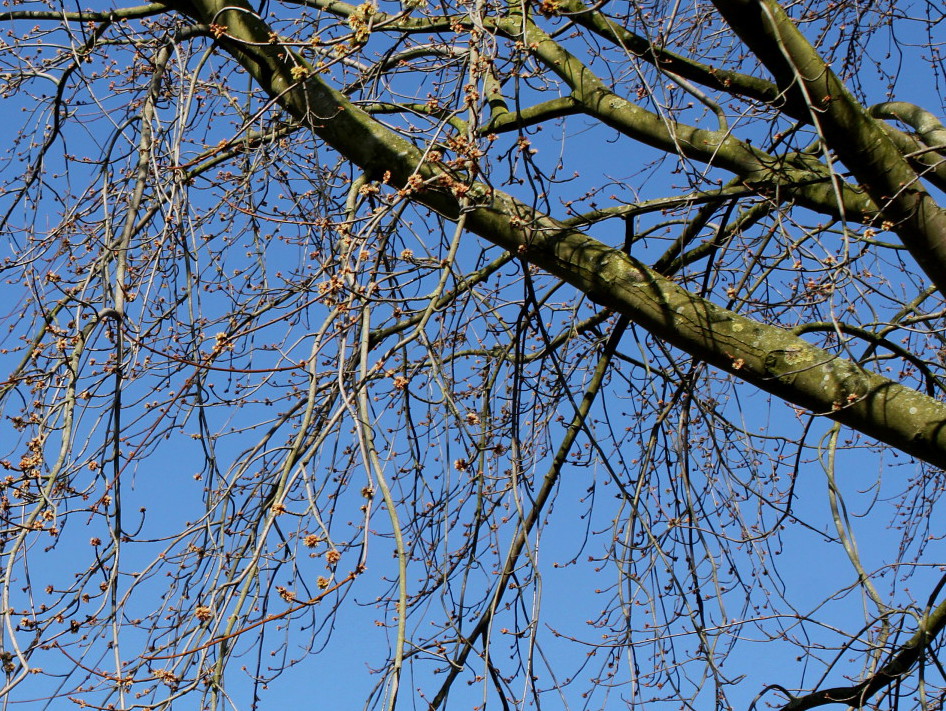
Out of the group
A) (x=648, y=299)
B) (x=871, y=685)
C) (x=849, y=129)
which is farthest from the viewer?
(x=871, y=685)

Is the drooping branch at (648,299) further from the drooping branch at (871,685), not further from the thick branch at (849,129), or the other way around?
the drooping branch at (871,685)

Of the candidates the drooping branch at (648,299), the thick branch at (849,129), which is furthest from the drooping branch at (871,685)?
the thick branch at (849,129)

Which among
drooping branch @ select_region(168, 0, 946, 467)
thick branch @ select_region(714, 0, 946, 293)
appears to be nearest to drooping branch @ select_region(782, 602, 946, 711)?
drooping branch @ select_region(168, 0, 946, 467)

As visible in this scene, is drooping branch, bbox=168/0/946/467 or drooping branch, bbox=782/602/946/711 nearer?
drooping branch, bbox=168/0/946/467

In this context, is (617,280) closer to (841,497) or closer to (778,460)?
(841,497)

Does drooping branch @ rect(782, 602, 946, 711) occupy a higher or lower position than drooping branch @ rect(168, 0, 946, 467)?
lower

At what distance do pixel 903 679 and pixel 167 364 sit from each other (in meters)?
2.94

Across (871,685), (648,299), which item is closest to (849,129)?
(648,299)

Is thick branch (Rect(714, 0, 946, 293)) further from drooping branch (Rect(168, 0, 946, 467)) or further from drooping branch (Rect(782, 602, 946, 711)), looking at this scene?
drooping branch (Rect(782, 602, 946, 711))

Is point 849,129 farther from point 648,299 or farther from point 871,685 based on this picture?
point 871,685

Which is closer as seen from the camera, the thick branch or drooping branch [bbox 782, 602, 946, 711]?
the thick branch

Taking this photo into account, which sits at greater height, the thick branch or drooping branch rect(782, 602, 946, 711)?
the thick branch

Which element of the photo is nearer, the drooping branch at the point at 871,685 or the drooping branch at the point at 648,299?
the drooping branch at the point at 648,299

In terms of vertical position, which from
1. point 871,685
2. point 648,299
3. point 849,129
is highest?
point 849,129
